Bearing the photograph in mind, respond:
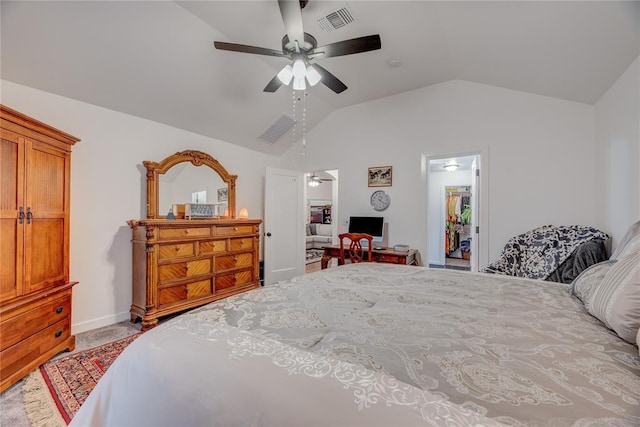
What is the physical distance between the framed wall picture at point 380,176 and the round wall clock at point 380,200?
5.1 inches

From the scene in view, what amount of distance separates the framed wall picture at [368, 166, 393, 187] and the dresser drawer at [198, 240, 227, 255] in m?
2.36

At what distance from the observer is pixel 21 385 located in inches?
72.9

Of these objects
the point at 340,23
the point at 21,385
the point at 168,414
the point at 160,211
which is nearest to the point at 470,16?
the point at 340,23

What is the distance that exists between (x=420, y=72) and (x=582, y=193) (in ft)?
7.27

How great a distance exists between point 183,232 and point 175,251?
0.22 metres

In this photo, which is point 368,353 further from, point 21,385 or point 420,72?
point 420,72

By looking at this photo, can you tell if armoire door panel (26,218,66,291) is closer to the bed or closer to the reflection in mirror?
the reflection in mirror

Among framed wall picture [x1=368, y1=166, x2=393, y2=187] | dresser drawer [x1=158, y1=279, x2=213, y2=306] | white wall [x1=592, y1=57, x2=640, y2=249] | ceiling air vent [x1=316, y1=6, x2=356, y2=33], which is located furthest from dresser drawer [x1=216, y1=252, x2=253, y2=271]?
white wall [x1=592, y1=57, x2=640, y2=249]

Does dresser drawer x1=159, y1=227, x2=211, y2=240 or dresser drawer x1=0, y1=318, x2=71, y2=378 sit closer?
dresser drawer x1=0, y1=318, x2=71, y2=378

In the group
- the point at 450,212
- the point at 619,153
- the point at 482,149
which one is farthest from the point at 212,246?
the point at 450,212

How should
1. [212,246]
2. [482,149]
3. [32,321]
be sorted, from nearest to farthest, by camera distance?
[32,321], [212,246], [482,149]

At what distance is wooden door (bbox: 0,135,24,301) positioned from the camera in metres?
1.78

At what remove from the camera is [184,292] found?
122 inches

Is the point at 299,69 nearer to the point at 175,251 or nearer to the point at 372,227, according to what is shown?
the point at 175,251
